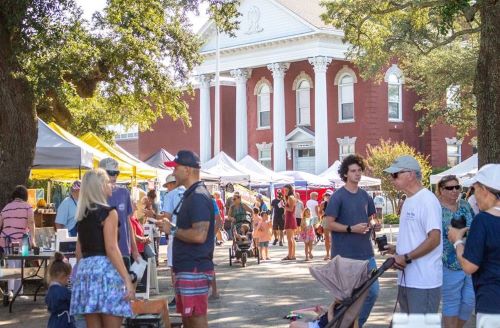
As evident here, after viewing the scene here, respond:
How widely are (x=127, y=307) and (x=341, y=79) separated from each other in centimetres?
A: 4876

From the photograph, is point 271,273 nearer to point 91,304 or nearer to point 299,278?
point 299,278

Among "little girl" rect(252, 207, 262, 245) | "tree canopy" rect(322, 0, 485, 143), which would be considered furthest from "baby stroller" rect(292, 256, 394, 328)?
"little girl" rect(252, 207, 262, 245)

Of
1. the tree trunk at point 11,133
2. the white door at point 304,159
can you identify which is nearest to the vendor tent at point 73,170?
the tree trunk at point 11,133

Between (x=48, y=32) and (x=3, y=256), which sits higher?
(x=48, y=32)

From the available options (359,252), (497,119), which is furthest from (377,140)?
(359,252)

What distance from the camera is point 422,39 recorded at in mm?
28891

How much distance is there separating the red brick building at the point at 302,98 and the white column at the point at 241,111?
6 cm

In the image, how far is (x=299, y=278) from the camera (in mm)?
17344

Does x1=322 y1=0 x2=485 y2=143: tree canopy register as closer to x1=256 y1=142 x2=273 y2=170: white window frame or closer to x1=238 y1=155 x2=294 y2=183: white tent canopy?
x1=238 y1=155 x2=294 y2=183: white tent canopy

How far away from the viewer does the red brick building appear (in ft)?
175

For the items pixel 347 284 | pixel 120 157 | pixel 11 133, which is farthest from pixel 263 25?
pixel 347 284

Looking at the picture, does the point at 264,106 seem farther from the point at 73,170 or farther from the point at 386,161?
the point at 73,170

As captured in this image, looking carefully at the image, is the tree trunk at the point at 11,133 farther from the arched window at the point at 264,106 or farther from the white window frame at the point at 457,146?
the white window frame at the point at 457,146

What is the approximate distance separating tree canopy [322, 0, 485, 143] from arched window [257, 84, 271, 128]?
19.3 m
